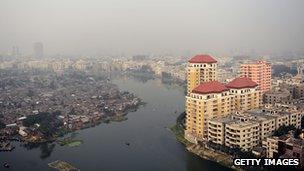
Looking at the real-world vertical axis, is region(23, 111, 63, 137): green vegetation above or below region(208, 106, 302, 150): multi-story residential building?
below

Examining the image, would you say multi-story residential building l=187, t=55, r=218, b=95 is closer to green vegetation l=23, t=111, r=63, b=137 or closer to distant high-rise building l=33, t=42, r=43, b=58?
green vegetation l=23, t=111, r=63, b=137

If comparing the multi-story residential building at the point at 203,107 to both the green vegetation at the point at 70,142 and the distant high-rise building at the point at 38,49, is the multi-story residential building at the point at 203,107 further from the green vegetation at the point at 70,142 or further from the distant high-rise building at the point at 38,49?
the distant high-rise building at the point at 38,49

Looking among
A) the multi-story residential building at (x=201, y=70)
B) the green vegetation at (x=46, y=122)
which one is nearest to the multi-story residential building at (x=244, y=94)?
the multi-story residential building at (x=201, y=70)

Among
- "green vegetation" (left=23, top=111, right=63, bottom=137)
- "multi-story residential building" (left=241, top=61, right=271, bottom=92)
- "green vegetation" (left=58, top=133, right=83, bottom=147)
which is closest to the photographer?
"green vegetation" (left=58, top=133, right=83, bottom=147)

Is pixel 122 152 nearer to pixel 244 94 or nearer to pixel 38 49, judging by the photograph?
pixel 244 94

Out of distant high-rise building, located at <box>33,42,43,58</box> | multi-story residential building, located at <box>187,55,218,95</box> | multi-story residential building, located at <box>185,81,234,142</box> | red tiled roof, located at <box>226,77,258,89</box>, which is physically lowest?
distant high-rise building, located at <box>33,42,43,58</box>

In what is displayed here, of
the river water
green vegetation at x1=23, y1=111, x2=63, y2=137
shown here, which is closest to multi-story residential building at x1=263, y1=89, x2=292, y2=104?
the river water

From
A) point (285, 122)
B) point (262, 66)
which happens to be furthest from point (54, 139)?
point (262, 66)

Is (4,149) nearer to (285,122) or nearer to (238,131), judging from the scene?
(238,131)
